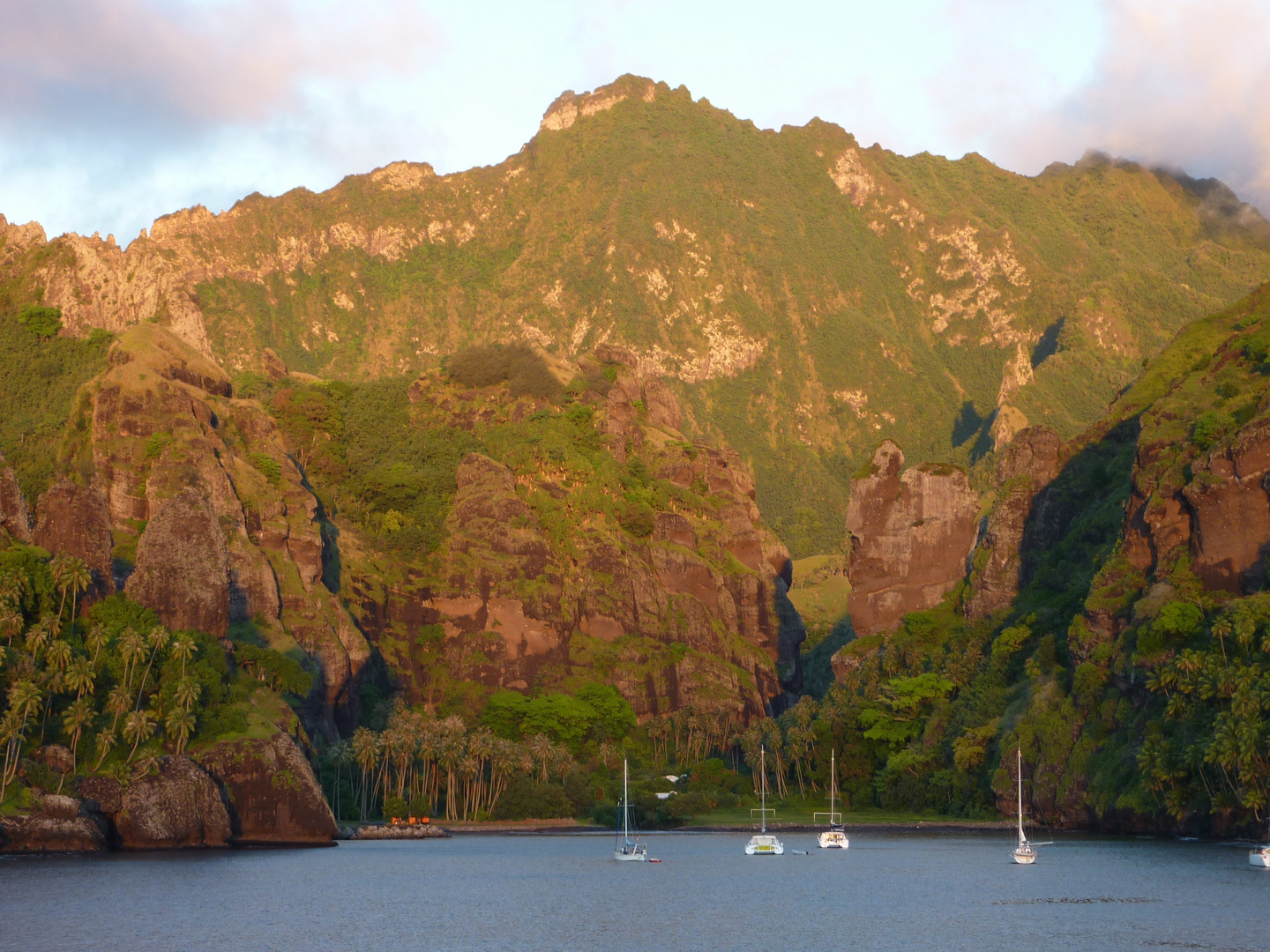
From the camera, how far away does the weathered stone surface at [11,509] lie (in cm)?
13312

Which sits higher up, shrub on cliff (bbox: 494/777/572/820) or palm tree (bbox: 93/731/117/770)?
palm tree (bbox: 93/731/117/770)

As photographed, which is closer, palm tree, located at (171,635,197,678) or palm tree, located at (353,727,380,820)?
palm tree, located at (171,635,197,678)

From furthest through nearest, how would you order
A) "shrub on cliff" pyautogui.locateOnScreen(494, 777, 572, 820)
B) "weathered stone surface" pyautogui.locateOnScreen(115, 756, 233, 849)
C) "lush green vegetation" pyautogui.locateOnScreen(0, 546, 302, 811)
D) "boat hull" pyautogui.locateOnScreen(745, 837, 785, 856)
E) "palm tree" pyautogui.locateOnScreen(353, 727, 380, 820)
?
"shrub on cliff" pyautogui.locateOnScreen(494, 777, 572, 820) → "palm tree" pyautogui.locateOnScreen(353, 727, 380, 820) → "boat hull" pyautogui.locateOnScreen(745, 837, 785, 856) → "weathered stone surface" pyautogui.locateOnScreen(115, 756, 233, 849) → "lush green vegetation" pyautogui.locateOnScreen(0, 546, 302, 811)

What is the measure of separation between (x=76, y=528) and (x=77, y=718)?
95.2 ft

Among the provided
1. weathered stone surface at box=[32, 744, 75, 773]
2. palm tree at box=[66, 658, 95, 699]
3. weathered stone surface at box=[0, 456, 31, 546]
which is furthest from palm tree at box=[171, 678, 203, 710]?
weathered stone surface at box=[0, 456, 31, 546]

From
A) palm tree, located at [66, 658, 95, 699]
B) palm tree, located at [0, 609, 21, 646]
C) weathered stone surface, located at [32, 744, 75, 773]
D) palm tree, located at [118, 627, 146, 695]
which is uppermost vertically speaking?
palm tree, located at [0, 609, 21, 646]

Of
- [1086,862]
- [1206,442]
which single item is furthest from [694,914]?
[1206,442]

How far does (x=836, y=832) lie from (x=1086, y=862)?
33.5m

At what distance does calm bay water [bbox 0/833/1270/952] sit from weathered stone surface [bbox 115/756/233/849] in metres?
3.62

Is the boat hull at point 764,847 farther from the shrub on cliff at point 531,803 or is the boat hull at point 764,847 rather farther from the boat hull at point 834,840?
the shrub on cliff at point 531,803

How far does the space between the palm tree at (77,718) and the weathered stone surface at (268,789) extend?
1140 cm

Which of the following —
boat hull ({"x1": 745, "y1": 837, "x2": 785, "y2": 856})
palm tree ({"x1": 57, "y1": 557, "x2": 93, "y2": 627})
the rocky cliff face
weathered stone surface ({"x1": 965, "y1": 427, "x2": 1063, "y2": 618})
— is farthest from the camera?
weathered stone surface ({"x1": 965, "y1": 427, "x2": 1063, "y2": 618})

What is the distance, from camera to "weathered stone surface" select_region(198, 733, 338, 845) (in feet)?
415

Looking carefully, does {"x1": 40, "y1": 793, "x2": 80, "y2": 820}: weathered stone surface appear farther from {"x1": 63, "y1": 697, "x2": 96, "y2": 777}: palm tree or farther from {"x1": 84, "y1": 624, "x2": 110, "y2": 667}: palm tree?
{"x1": 84, "y1": 624, "x2": 110, "y2": 667}: palm tree
